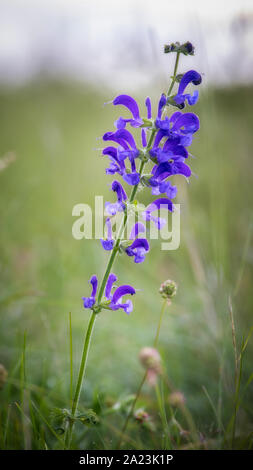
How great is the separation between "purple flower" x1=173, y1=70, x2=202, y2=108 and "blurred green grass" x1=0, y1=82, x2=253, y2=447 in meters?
1.21

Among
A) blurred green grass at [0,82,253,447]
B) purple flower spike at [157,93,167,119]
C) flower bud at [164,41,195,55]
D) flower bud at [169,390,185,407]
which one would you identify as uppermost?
flower bud at [164,41,195,55]

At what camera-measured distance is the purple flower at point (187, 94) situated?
1.79 metres

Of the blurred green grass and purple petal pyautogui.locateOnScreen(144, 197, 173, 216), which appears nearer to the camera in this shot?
purple petal pyautogui.locateOnScreen(144, 197, 173, 216)

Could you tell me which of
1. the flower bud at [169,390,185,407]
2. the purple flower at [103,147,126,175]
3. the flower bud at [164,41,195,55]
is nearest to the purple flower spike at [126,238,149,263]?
the purple flower at [103,147,126,175]

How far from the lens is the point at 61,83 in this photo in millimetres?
8445

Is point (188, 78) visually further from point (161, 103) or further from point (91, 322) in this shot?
point (91, 322)

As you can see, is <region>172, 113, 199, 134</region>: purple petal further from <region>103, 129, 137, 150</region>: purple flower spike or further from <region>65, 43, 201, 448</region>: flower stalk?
<region>103, 129, 137, 150</region>: purple flower spike

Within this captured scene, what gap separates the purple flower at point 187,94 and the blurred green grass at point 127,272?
1209 millimetres

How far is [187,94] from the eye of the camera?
1.81 m

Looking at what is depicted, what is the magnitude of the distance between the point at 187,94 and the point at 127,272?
10.4 feet

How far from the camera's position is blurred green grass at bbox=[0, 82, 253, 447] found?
312 cm

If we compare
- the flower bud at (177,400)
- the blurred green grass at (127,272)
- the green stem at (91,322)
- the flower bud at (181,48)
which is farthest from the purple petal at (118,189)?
the flower bud at (177,400)

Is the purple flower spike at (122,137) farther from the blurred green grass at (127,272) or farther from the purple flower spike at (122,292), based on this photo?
the blurred green grass at (127,272)

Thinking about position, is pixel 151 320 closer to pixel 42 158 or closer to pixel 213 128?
pixel 213 128
